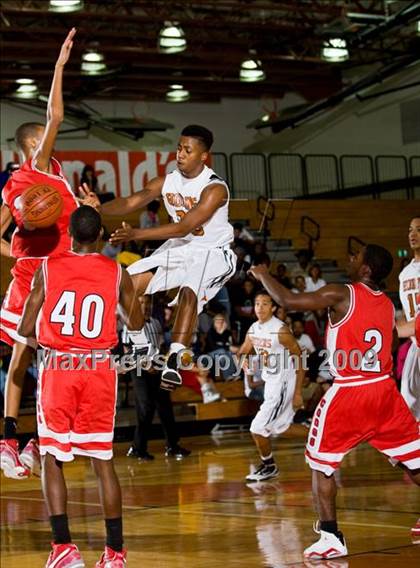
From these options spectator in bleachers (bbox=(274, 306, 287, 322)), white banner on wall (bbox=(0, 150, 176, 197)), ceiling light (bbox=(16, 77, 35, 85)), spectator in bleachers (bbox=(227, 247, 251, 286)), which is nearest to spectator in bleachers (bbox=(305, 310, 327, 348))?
spectator in bleachers (bbox=(274, 306, 287, 322))

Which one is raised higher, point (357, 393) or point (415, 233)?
point (415, 233)

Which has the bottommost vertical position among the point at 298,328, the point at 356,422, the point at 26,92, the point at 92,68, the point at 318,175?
the point at 356,422

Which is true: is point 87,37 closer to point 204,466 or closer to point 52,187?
point 204,466

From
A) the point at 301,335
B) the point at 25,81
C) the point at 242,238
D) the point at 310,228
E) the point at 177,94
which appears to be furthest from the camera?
the point at 177,94

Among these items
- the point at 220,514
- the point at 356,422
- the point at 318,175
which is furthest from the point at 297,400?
the point at 318,175

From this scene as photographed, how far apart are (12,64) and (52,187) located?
61.3 feet

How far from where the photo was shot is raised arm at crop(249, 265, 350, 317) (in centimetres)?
751

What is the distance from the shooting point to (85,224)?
23.8 feet

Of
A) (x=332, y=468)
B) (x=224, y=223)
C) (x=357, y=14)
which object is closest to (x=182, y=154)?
(x=224, y=223)

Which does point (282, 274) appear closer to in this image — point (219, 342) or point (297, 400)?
point (219, 342)

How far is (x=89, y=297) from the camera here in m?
7.28

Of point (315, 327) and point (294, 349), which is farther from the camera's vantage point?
point (315, 327)

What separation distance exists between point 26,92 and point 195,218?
18.9 metres

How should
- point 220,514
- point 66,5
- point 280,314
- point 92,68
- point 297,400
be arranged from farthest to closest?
point 92,68, point 66,5, point 280,314, point 297,400, point 220,514
